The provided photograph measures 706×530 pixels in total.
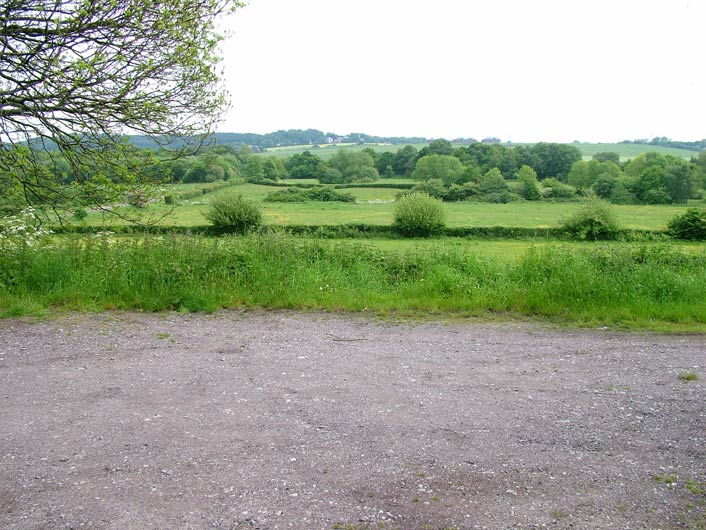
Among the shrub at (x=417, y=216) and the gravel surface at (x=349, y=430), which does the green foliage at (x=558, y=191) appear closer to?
the shrub at (x=417, y=216)

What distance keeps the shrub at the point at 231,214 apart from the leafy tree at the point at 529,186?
3935cm

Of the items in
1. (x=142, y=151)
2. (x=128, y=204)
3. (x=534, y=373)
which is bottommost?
(x=534, y=373)

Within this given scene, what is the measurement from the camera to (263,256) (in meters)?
8.51

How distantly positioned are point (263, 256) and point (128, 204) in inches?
96.1

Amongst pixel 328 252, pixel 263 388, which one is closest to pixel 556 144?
pixel 328 252

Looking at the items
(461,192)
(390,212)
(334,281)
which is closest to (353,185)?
(461,192)

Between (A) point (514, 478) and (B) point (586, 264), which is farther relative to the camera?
(B) point (586, 264)

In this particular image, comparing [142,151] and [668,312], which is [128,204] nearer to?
[142,151]

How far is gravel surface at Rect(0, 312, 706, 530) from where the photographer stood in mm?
2965

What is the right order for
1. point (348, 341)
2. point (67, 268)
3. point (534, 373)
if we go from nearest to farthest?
point (534, 373)
point (348, 341)
point (67, 268)

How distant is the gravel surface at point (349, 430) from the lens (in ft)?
9.73

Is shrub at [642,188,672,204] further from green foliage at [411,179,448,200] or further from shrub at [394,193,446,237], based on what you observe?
shrub at [394,193,446,237]

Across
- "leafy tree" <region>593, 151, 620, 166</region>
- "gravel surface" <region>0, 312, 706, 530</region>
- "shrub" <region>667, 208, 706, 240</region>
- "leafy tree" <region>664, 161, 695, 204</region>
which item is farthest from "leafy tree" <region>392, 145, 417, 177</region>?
"gravel surface" <region>0, 312, 706, 530</region>

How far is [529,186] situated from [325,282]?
192ft
